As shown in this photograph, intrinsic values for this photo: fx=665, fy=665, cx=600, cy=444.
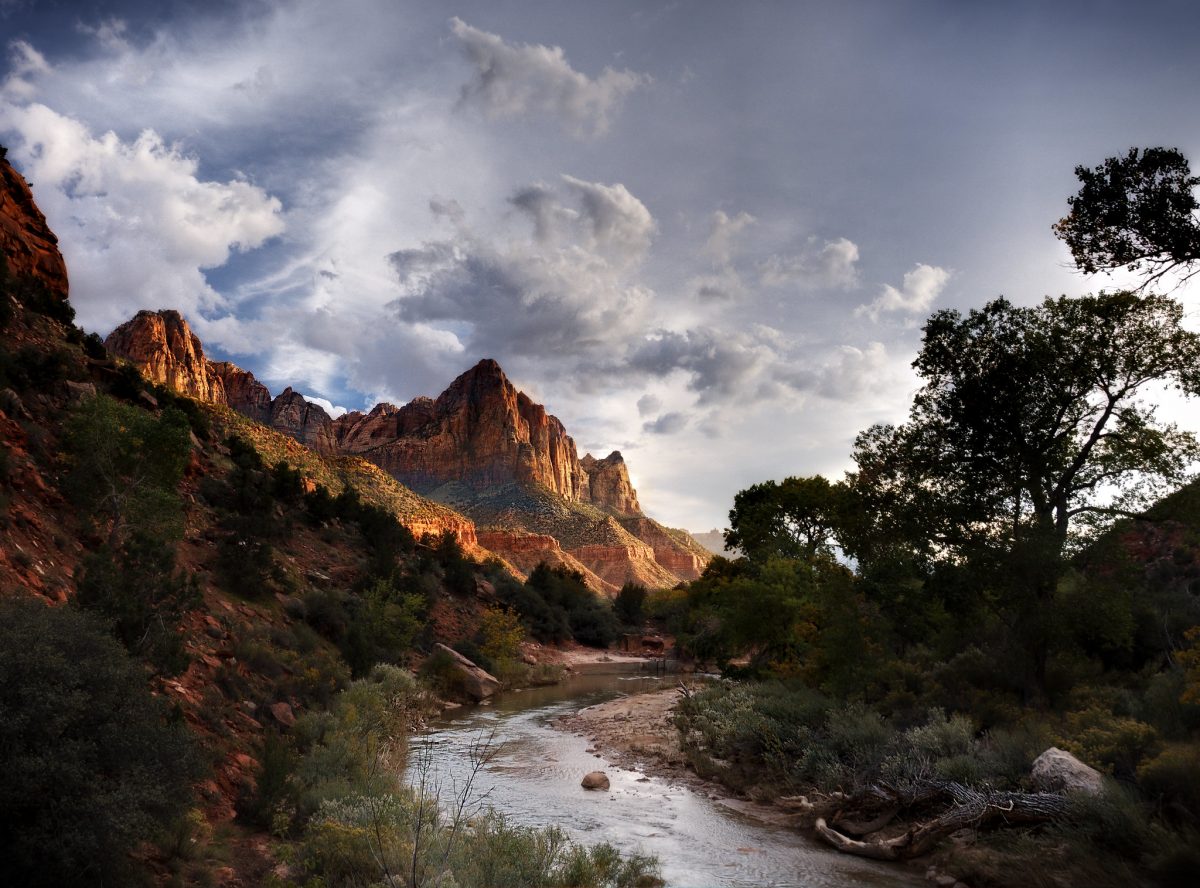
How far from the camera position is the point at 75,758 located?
6.26m

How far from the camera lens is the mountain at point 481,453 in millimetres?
107625

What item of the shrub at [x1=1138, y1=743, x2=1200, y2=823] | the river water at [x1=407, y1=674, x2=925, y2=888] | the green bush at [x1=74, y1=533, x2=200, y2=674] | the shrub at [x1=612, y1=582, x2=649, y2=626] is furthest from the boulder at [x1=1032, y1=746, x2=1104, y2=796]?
the shrub at [x1=612, y1=582, x2=649, y2=626]

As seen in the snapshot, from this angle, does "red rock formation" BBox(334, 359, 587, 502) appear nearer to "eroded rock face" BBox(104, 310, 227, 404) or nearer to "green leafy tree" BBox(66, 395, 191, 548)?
"eroded rock face" BBox(104, 310, 227, 404)

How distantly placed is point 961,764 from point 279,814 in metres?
11.5


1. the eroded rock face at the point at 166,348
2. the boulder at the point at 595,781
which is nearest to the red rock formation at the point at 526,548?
the eroded rock face at the point at 166,348

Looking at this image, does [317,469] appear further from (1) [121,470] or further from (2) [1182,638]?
(2) [1182,638]

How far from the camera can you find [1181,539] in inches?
987

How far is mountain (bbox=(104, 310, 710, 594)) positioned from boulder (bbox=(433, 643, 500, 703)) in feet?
198

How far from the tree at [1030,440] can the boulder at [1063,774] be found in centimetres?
552

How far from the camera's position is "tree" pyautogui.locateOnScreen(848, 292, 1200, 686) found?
52.5ft

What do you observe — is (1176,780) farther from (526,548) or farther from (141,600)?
(526,548)

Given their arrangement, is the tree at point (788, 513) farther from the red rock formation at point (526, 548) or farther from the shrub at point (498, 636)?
the red rock formation at point (526, 548)

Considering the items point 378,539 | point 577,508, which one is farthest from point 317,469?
point 577,508

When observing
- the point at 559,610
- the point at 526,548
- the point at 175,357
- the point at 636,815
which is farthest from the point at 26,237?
the point at 175,357
